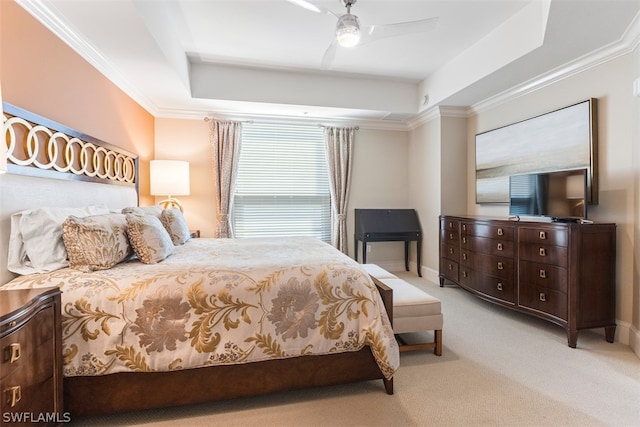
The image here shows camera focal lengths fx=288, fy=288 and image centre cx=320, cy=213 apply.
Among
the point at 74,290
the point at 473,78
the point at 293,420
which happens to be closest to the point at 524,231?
the point at 473,78

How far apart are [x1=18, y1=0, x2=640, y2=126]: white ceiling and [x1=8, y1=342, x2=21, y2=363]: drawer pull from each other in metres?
2.03

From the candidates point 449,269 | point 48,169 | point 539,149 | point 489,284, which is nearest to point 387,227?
point 449,269

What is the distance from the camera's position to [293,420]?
156 centimetres

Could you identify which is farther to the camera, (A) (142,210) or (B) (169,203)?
(B) (169,203)

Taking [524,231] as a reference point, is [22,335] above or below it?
below

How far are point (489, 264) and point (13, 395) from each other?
11.6ft

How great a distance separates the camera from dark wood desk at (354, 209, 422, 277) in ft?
14.5

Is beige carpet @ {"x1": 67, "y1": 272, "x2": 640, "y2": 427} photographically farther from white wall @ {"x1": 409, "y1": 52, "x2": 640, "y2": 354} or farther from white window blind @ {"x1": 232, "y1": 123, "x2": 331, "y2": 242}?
white window blind @ {"x1": 232, "y1": 123, "x2": 331, "y2": 242}

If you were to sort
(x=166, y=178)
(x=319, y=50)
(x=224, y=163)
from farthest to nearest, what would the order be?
(x=224, y=163) → (x=166, y=178) → (x=319, y=50)

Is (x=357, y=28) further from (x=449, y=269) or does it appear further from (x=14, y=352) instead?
(x=449, y=269)

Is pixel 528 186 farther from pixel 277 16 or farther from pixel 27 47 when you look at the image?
pixel 27 47

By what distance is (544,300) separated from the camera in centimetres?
253

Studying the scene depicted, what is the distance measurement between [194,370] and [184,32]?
10.1 feet

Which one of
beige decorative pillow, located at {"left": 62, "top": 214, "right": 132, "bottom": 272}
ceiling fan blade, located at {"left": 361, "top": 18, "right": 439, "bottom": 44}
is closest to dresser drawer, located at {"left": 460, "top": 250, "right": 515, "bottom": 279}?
ceiling fan blade, located at {"left": 361, "top": 18, "right": 439, "bottom": 44}
